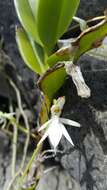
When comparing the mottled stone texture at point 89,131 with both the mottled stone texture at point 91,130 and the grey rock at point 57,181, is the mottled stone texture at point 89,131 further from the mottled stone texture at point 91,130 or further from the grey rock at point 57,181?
the grey rock at point 57,181

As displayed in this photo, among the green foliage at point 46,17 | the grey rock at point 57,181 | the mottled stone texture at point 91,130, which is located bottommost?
the grey rock at point 57,181

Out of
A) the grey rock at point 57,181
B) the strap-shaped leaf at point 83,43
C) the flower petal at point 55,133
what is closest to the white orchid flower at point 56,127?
the flower petal at point 55,133

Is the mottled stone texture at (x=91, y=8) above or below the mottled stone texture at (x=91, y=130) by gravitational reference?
above

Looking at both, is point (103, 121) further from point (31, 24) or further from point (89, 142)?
point (31, 24)

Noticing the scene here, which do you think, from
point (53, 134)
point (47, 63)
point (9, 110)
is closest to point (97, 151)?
point (53, 134)

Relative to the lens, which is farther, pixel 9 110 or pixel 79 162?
pixel 9 110

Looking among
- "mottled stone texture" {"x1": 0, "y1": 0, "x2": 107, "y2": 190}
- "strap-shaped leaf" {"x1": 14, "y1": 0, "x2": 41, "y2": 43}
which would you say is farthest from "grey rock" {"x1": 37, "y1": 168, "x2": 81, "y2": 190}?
"strap-shaped leaf" {"x1": 14, "y1": 0, "x2": 41, "y2": 43}
